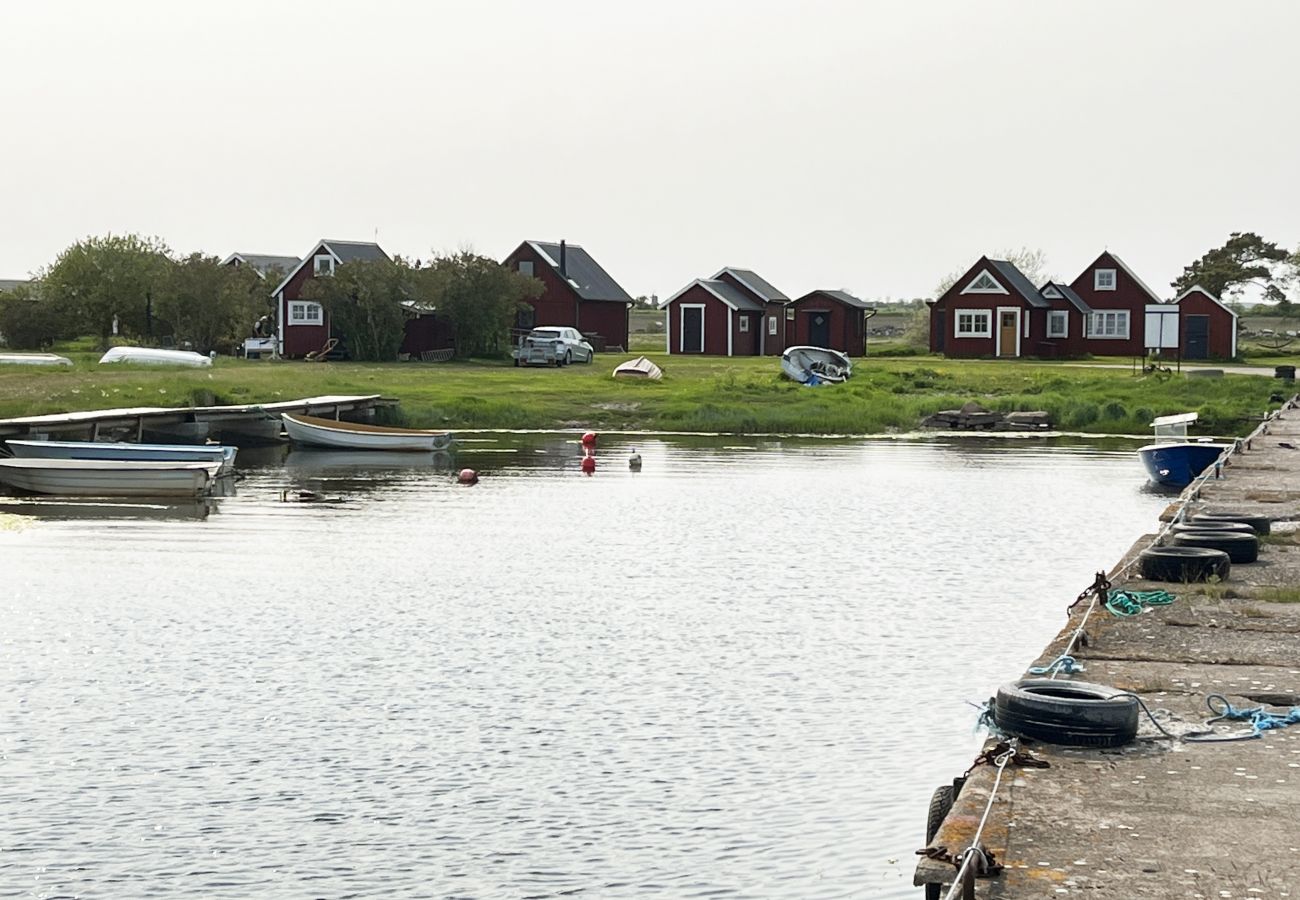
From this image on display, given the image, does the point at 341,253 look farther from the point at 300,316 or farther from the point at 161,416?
the point at 161,416

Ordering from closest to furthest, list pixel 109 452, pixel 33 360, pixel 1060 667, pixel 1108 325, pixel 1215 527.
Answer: pixel 1060 667, pixel 1215 527, pixel 109 452, pixel 33 360, pixel 1108 325

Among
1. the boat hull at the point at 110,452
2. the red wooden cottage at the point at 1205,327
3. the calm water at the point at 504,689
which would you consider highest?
the red wooden cottage at the point at 1205,327

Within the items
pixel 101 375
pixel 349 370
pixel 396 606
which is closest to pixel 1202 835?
pixel 396 606

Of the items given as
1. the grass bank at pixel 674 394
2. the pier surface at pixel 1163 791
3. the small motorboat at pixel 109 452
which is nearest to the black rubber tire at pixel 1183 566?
the pier surface at pixel 1163 791

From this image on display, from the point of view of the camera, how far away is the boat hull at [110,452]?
36.7 metres

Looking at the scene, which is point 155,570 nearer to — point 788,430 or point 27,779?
point 27,779

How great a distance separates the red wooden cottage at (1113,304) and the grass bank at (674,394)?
21.7 metres

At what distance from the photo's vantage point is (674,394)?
2416 inches

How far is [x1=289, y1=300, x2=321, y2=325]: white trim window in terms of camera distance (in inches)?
3155

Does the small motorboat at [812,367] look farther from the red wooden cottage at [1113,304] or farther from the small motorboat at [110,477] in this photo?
the small motorboat at [110,477]

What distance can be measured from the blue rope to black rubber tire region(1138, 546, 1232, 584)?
5021 millimetres

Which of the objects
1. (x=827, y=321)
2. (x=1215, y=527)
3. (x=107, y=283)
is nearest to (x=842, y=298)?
(x=827, y=321)

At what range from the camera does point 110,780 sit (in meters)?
Answer: 13.6

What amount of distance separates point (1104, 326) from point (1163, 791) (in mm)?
85777
